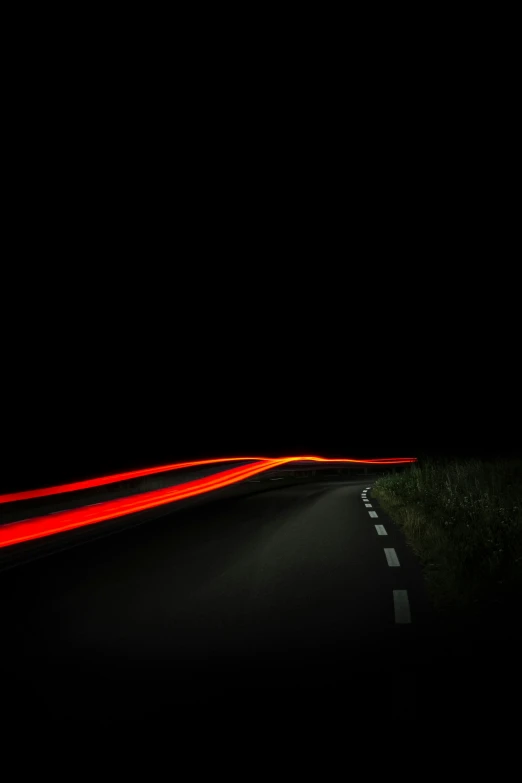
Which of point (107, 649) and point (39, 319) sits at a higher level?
point (39, 319)

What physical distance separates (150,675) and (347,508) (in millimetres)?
12781

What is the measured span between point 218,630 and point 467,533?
4.55m

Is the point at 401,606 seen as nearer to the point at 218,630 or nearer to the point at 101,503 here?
the point at 218,630

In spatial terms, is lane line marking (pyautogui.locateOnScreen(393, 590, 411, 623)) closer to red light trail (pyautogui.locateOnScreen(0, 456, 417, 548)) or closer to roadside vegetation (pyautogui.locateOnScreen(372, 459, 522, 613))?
roadside vegetation (pyautogui.locateOnScreen(372, 459, 522, 613))

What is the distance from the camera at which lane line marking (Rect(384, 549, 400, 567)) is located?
9.22 m

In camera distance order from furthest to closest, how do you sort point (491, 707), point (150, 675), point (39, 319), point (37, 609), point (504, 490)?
point (39, 319) → point (504, 490) → point (37, 609) → point (150, 675) → point (491, 707)

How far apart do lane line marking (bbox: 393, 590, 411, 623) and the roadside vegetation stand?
269 millimetres

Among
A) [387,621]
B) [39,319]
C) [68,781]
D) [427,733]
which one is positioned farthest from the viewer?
[39,319]

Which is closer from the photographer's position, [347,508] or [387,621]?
[387,621]

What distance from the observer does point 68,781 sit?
3518 mm

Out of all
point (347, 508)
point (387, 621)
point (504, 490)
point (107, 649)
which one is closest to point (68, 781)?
point (107, 649)

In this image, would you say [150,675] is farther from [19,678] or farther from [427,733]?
[427,733]

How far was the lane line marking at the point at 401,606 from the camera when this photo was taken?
642cm

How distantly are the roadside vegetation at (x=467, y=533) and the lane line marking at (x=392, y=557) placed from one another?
314mm
